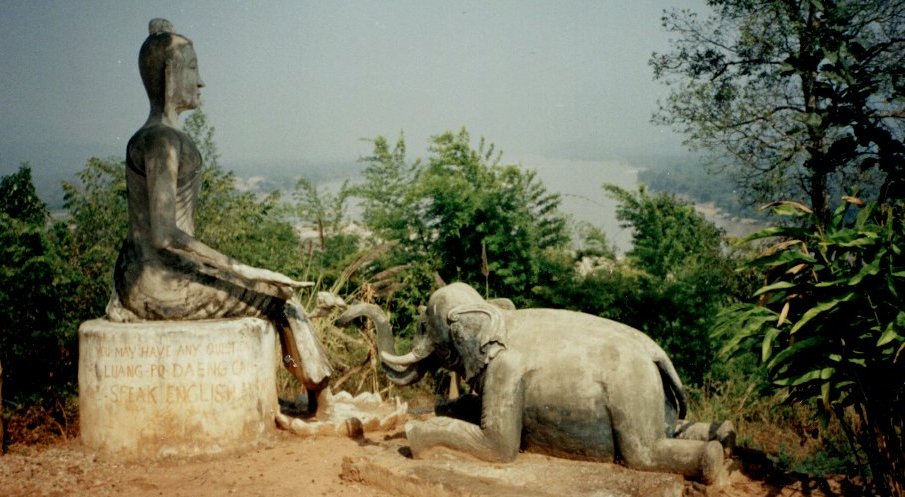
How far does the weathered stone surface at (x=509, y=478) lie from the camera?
15.6 feet

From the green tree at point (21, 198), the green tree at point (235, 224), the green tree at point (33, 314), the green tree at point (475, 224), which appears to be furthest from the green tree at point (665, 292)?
the green tree at point (21, 198)

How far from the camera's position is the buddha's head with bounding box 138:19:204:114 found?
20.9 ft

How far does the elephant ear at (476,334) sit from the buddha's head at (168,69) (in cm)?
284

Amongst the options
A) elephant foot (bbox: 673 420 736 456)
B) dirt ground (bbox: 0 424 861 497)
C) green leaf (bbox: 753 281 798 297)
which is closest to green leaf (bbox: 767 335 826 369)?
green leaf (bbox: 753 281 798 297)

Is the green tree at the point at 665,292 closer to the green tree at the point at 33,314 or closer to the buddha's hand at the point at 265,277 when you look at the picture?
the buddha's hand at the point at 265,277

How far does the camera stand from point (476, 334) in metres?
5.45

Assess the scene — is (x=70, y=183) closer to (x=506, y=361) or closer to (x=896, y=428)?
(x=506, y=361)

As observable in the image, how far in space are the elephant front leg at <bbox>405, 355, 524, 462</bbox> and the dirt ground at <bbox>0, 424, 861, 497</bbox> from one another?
467 mm

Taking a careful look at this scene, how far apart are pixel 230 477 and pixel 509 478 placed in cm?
200

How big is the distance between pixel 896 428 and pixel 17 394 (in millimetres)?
7483

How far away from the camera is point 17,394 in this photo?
25.7ft

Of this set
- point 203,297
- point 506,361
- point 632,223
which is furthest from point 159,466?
point 632,223

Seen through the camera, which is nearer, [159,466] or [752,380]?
[159,466]

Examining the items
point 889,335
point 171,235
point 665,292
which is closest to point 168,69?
point 171,235
